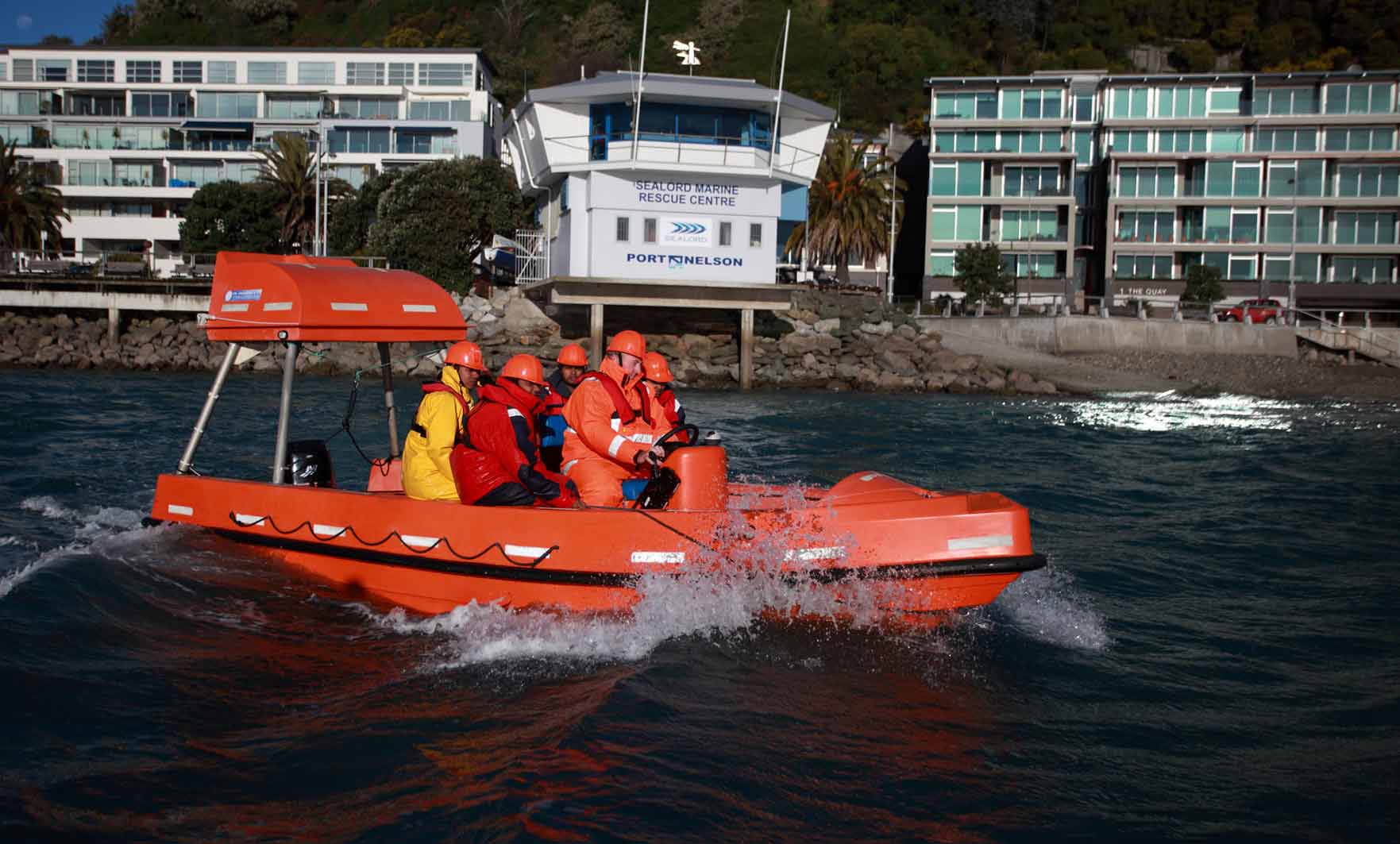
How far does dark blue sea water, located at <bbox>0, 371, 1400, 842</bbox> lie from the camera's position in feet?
19.1

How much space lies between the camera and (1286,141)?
54719mm

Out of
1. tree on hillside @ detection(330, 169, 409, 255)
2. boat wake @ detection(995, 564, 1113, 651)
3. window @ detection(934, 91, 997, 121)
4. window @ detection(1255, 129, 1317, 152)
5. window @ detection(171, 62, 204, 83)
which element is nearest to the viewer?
boat wake @ detection(995, 564, 1113, 651)

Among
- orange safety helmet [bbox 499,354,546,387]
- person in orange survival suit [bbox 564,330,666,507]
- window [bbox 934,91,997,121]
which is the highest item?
window [bbox 934,91,997,121]

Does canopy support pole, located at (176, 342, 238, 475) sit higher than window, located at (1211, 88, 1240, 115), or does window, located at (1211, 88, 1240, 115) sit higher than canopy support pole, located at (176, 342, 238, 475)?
window, located at (1211, 88, 1240, 115)

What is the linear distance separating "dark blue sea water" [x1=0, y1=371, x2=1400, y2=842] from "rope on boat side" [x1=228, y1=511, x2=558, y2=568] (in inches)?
13.3

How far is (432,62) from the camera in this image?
65438 millimetres

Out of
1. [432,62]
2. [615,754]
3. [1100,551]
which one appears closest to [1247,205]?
[432,62]

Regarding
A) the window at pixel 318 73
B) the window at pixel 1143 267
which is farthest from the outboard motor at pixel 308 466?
the window at pixel 318 73

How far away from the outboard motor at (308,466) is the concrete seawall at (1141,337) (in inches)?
1316

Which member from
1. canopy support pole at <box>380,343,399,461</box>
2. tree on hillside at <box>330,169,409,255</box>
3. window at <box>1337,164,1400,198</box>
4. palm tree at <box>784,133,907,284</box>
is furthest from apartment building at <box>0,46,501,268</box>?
canopy support pole at <box>380,343,399,461</box>

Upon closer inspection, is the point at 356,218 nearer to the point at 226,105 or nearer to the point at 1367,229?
the point at 226,105

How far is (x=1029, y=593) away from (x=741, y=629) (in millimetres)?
2739

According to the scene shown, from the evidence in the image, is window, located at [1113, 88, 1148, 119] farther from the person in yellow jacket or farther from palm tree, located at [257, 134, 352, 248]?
the person in yellow jacket

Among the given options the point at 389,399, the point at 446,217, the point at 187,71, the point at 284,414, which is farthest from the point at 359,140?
the point at 284,414
